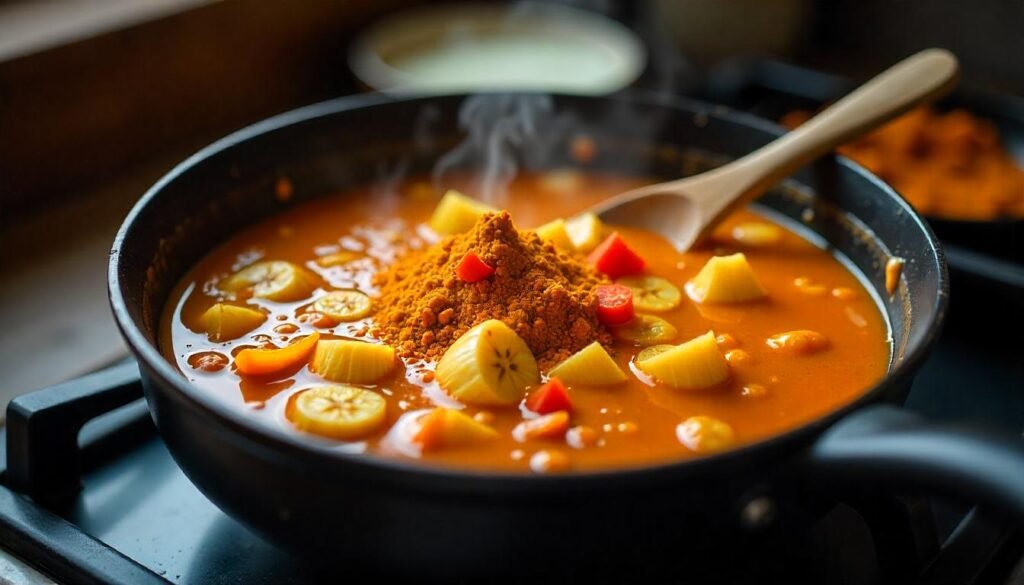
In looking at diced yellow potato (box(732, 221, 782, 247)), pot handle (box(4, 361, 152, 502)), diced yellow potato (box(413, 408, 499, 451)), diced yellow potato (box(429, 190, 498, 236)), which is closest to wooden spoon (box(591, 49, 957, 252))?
diced yellow potato (box(732, 221, 782, 247))

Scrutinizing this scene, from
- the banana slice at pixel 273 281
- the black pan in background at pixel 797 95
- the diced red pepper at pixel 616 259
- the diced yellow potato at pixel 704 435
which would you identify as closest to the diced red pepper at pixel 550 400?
the diced yellow potato at pixel 704 435

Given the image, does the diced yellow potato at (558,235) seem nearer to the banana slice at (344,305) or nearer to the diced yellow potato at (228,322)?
the banana slice at (344,305)

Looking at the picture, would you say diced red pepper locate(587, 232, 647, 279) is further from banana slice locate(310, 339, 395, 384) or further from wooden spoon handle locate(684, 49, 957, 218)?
banana slice locate(310, 339, 395, 384)

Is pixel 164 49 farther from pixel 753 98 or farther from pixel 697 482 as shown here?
pixel 697 482

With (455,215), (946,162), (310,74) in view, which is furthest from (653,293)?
(310,74)

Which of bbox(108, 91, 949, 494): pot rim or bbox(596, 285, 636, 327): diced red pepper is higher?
bbox(108, 91, 949, 494): pot rim

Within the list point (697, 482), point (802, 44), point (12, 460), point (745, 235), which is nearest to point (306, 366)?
point (12, 460)

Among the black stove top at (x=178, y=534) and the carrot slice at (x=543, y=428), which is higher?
the carrot slice at (x=543, y=428)

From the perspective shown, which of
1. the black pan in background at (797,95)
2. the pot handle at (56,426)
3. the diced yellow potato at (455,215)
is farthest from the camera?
the black pan in background at (797,95)
